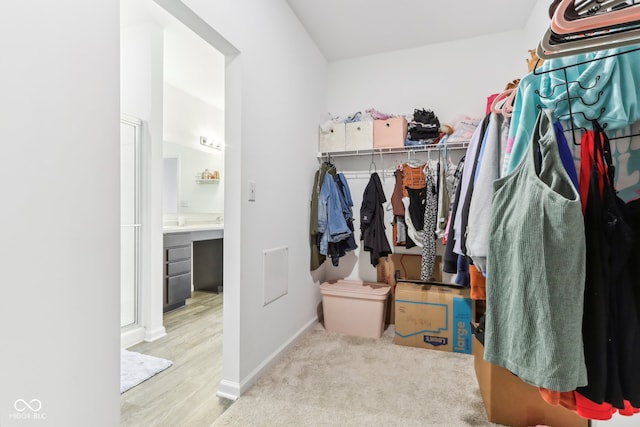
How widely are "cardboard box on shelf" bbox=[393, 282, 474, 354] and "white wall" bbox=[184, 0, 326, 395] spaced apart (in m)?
0.83

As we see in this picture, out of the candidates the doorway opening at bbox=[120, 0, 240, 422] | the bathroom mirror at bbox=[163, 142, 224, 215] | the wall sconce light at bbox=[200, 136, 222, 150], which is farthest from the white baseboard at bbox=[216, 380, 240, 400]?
the wall sconce light at bbox=[200, 136, 222, 150]

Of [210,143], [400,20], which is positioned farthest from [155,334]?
[400,20]

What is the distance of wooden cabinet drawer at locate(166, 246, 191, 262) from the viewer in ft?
10.1

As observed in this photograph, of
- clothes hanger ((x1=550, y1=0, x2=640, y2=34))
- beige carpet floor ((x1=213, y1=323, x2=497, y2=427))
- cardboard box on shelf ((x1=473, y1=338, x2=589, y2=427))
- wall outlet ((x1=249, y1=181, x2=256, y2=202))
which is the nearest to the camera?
clothes hanger ((x1=550, y1=0, x2=640, y2=34))

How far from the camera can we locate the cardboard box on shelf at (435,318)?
2.35 metres

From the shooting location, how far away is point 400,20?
251 centimetres

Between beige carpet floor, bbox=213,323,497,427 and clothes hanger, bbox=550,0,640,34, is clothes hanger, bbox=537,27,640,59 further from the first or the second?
beige carpet floor, bbox=213,323,497,427

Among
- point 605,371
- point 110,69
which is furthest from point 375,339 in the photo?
point 110,69

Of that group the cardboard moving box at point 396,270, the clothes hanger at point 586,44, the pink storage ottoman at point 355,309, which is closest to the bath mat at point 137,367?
the pink storage ottoman at point 355,309

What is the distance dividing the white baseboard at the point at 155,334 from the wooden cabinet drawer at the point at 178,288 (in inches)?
21.0

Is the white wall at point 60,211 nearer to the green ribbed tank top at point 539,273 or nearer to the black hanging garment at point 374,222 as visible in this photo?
the green ribbed tank top at point 539,273

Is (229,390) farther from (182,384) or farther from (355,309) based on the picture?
(355,309)

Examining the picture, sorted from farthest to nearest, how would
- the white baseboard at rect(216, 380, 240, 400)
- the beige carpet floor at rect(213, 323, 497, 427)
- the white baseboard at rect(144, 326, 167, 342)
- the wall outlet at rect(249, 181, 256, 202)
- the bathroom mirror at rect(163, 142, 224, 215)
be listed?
1. the bathroom mirror at rect(163, 142, 224, 215)
2. the white baseboard at rect(144, 326, 167, 342)
3. the wall outlet at rect(249, 181, 256, 202)
4. the white baseboard at rect(216, 380, 240, 400)
5. the beige carpet floor at rect(213, 323, 497, 427)

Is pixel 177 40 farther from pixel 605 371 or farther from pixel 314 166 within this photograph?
pixel 605 371
